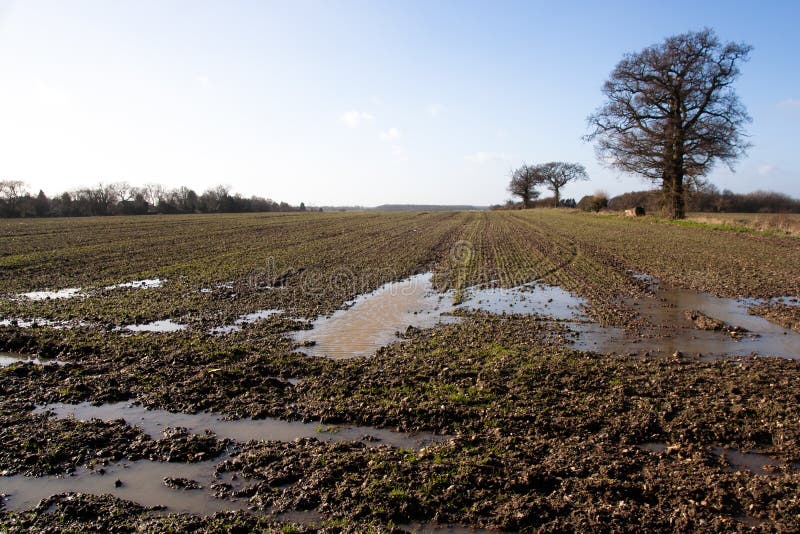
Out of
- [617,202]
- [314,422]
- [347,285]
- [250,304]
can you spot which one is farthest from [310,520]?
[617,202]

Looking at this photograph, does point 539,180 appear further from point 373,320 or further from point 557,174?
point 373,320

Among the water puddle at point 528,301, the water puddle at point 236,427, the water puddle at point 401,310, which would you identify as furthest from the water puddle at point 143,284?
the water puddle at point 528,301

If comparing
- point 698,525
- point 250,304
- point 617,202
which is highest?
point 617,202

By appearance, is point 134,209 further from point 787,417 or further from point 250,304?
point 787,417

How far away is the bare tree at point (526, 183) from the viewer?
334 ft

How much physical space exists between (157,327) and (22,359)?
2120 mm

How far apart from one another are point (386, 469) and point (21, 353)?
6844mm

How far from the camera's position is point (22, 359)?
734cm

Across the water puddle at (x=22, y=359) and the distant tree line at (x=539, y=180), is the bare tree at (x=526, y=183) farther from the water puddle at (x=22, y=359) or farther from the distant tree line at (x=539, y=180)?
the water puddle at (x=22, y=359)

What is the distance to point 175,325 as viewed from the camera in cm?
918

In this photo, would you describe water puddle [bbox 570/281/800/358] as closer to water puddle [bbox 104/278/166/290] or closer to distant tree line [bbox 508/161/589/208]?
water puddle [bbox 104/278/166/290]

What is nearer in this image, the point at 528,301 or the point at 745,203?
the point at 528,301

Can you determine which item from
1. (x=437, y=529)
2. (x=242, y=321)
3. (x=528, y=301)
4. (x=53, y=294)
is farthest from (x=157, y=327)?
(x=528, y=301)

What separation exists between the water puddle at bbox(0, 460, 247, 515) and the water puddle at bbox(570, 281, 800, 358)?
224 inches
